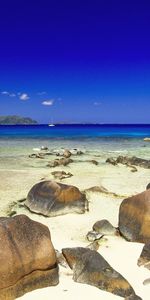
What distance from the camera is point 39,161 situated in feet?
67.4

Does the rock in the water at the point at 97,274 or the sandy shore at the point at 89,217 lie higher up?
the rock in the water at the point at 97,274

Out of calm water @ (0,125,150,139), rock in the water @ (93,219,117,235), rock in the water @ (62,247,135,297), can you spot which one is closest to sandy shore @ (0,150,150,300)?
rock in the water @ (62,247,135,297)

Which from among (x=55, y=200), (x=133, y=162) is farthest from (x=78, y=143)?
(x=55, y=200)

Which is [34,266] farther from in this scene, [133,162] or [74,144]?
[74,144]

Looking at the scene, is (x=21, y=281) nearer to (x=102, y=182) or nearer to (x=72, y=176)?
(x=102, y=182)

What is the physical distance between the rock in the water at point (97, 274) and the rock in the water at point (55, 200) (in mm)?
3085

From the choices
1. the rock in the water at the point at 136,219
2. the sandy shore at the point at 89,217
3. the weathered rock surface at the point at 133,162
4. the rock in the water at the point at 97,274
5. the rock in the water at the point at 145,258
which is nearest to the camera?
the rock in the water at the point at 97,274

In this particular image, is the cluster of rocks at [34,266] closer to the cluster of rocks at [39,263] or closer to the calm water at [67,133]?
the cluster of rocks at [39,263]

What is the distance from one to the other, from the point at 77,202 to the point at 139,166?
967 centimetres

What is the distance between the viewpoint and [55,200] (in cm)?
872

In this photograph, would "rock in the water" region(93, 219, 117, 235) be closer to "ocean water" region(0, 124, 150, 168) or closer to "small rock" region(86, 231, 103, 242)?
"small rock" region(86, 231, 103, 242)

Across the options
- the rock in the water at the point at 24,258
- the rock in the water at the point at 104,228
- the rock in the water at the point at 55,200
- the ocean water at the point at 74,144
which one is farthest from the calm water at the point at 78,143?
the rock in the water at the point at 24,258

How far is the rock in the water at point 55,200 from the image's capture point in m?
8.68

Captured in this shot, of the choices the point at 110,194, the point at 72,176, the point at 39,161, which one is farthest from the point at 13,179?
the point at 39,161
